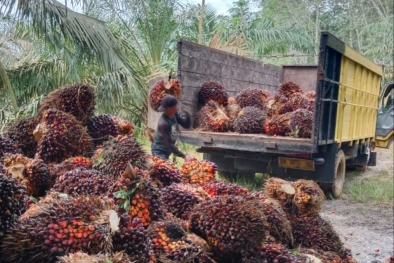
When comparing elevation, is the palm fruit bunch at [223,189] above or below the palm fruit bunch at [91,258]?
above

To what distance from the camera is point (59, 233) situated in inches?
51.1

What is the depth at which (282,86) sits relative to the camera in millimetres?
6836

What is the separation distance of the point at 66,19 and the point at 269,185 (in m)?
5.26

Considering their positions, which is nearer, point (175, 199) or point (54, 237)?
point (54, 237)

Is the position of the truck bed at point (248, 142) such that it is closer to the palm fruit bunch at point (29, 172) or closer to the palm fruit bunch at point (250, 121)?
the palm fruit bunch at point (250, 121)

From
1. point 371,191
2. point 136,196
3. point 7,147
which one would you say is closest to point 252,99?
point 371,191

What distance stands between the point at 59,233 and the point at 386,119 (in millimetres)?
9767

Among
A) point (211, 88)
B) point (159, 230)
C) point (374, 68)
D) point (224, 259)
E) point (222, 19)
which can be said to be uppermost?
point (222, 19)

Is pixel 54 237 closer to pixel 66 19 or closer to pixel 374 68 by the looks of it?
pixel 66 19

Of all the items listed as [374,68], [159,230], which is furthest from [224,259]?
[374,68]

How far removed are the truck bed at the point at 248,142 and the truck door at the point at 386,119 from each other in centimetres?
510

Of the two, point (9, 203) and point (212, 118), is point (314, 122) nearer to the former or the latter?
point (212, 118)

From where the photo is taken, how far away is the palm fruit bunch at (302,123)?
5496 millimetres

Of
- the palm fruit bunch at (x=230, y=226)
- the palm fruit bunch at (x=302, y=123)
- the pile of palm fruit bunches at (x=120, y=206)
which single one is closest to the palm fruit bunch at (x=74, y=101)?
the pile of palm fruit bunches at (x=120, y=206)
